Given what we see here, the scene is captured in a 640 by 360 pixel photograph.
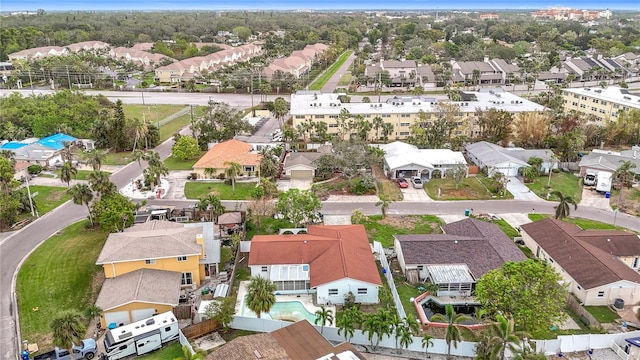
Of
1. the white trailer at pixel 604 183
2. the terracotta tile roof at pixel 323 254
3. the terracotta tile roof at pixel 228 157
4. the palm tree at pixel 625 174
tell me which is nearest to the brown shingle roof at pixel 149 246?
the terracotta tile roof at pixel 323 254

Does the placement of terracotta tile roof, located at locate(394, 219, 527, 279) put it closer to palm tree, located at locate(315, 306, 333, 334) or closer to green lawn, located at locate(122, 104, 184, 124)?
palm tree, located at locate(315, 306, 333, 334)

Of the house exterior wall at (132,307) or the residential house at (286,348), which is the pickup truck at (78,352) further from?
the residential house at (286,348)

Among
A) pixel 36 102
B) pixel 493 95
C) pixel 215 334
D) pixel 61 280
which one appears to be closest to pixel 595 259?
pixel 215 334

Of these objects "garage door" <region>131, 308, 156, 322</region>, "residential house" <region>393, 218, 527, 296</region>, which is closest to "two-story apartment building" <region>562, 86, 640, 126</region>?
"residential house" <region>393, 218, 527, 296</region>

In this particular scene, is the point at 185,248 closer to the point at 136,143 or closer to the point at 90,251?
the point at 90,251

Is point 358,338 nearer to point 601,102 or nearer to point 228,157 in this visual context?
point 228,157

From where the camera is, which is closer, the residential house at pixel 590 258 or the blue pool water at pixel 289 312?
the blue pool water at pixel 289 312

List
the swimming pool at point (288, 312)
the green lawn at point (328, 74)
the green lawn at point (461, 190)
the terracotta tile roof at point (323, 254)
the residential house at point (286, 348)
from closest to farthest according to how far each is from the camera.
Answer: the residential house at point (286, 348), the swimming pool at point (288, 312), the terracotta tile roof at point (323, 254), the green lawn at point (461, 190), the green lawn at point (328, 74)

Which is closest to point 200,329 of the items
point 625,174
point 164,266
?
point 164,266
